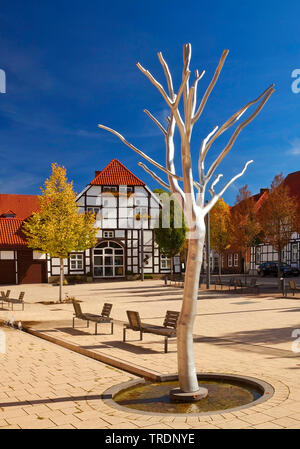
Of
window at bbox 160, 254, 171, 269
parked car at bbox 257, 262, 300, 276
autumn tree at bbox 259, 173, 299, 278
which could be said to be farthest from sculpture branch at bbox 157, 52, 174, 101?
window at bbox 160, 254, 171, 269

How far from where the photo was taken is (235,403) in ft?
22.4

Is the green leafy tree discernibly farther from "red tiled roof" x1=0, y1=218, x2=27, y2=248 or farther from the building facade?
→ "red tiled roof" x1=0, y1=218, x2=27, y2=248

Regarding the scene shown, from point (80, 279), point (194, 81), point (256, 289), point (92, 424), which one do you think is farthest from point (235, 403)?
point (80, 279)

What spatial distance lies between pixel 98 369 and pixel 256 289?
17857 mm

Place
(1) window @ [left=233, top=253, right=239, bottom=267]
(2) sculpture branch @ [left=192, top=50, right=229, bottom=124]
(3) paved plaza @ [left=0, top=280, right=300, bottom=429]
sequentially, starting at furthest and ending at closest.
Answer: (1) window @ [left=233, top=253, right=239, bottom=267], (2) sculpture branch @ [left=192, top=50, right=229, bottom=124], (3) paved plaza @ [left=0, top=280, right=300, bottom=429]

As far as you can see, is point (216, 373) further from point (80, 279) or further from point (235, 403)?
point (80, 279)

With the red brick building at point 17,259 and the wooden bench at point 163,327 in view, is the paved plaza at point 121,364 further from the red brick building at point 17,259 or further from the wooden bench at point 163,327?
the red brick building at point 17,259

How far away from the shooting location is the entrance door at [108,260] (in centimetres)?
4428

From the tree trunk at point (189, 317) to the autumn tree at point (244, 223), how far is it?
25.2 m

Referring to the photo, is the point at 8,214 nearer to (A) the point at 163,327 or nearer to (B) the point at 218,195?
(A) the point at 163,327

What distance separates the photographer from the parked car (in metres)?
42.7

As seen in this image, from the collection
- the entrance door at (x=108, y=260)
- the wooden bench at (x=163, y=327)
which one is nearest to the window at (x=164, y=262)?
the entrance door at (x=108, y=260)

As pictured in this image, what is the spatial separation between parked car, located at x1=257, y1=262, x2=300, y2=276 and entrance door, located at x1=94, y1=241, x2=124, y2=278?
13.6m

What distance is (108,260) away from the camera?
146 ft
